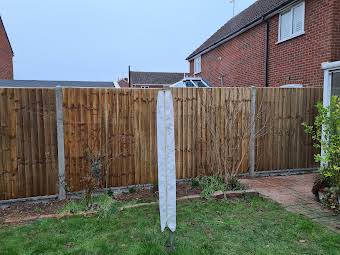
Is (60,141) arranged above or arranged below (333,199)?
above

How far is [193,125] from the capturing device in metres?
6.49

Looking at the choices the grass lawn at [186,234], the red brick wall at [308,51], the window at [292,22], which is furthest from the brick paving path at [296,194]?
the window at [292,22]

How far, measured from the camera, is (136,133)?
598 centimetres

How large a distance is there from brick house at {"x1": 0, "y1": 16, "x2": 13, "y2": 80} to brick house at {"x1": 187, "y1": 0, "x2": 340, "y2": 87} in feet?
52.7

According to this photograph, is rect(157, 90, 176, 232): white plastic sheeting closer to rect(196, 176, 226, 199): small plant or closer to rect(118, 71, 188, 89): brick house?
rect(196, 176, 226, 199): small plant

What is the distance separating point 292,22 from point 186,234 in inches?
346

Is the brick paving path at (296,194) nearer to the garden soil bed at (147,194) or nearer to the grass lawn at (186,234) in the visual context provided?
the grass lawn at (186,234)

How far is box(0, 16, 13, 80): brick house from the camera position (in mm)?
21922

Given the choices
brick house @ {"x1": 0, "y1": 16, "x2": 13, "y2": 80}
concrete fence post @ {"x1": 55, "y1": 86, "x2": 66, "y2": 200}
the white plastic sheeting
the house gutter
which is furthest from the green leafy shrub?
brick house @ {"x1": 0, "y1": 16, "x2": 13, "y2": 80}

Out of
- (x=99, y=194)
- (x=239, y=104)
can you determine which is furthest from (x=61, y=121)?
(x=239, y=104)

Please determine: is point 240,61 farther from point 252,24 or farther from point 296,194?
point 296,194

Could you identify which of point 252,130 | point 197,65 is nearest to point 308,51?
point 252,130

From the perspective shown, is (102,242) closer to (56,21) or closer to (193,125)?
(193,125)

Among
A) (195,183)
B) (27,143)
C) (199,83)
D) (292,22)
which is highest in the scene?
(292,22)
